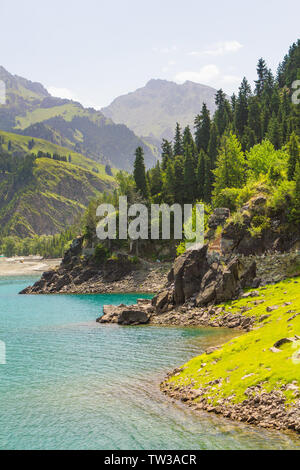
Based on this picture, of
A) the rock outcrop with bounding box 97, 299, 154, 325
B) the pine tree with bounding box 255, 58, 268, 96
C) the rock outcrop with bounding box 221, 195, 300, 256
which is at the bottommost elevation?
the rock outcrop with bounding box 97, 299, 154, 325

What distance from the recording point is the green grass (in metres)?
29.7

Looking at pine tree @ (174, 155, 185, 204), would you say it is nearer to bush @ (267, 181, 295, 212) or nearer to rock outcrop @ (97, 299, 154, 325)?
bush @ (267, 181, 295, 212)

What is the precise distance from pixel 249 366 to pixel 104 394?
12979 millimetres

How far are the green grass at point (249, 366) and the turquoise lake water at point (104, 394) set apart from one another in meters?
2.78

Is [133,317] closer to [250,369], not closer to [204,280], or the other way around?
[204,280]

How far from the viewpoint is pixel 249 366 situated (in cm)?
3300

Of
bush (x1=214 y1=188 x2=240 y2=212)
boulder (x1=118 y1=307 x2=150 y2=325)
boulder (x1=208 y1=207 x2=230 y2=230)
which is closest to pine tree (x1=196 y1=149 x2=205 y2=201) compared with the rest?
bush (x1=214 y1=188 x2=240 y2=212)

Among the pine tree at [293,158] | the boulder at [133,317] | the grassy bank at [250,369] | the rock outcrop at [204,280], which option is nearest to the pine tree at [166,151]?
the pine tree at [293,158]

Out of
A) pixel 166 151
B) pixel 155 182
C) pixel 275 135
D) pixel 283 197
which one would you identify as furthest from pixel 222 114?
pixel 283 197

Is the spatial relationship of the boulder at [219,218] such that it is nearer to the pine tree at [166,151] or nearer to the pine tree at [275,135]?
the pine tree at [275,135]

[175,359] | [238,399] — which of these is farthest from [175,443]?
[175,359]

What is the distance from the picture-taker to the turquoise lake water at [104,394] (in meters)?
26.5

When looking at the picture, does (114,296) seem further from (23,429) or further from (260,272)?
(23,429)

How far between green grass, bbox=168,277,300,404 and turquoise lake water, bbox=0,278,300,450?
2.78m
